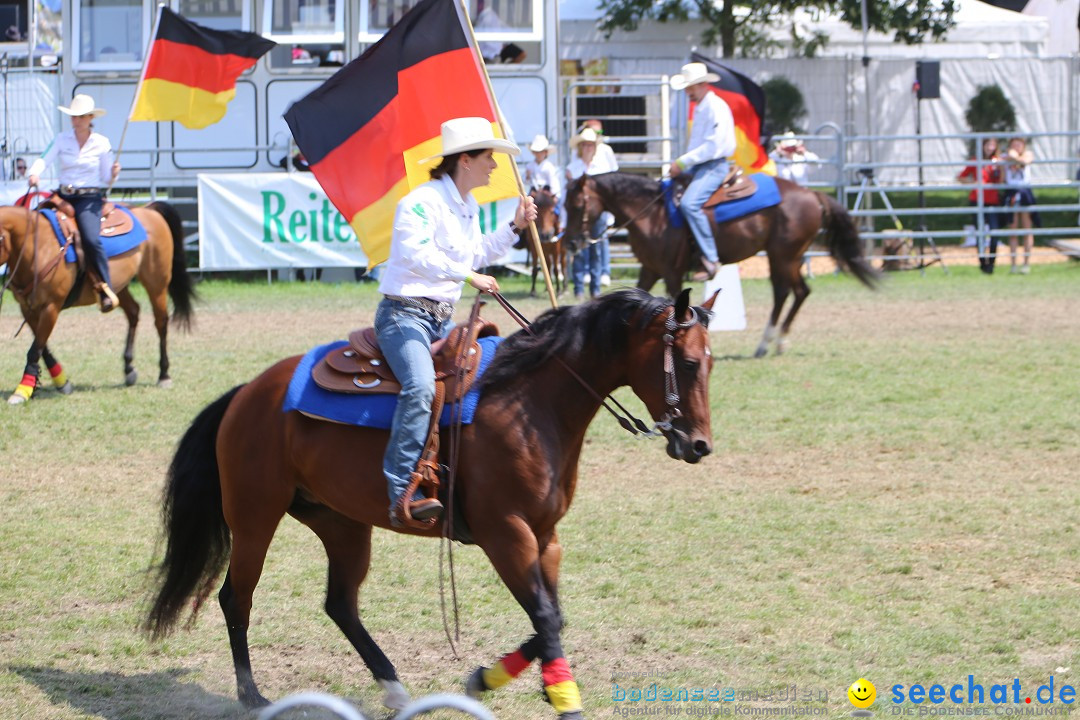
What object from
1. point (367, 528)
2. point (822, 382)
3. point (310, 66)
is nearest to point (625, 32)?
point (310, 66)

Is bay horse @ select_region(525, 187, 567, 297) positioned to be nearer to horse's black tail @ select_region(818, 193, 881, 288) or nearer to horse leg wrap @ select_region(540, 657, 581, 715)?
horse's black tail @ select_region(818, 193, 881, 288)

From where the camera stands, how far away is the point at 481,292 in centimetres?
503

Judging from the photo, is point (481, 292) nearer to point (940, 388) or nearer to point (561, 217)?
point (940, 388)

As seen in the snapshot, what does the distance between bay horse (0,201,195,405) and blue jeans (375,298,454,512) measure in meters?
7.14

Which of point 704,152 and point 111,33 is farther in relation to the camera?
point 111,33

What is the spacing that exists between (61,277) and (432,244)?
738 cm

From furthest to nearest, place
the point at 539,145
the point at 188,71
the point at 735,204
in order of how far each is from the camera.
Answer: the point at 539,145 → the point at 735,204 → the point at 188,71

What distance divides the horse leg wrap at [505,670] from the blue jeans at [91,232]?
789cm

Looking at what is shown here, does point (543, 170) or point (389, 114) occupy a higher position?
point (543, 170)

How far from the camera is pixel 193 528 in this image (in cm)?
539

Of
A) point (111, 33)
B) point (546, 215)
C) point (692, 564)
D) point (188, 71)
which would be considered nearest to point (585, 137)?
point (546, 215)

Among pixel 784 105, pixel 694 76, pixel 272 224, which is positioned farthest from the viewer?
pixel 784 105

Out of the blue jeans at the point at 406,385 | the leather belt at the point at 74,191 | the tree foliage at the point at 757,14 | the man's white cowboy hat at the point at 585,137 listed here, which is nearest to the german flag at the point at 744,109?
the man's white cowboy hat at the point at 585,137

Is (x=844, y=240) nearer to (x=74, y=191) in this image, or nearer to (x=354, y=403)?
(x=74, y=191)
